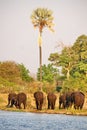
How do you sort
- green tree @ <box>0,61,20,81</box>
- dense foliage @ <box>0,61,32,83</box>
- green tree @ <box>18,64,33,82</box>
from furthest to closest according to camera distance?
1. green tree @ <box>18,64,33,82</box>
2. green tree @ <box>0,61,20,81</box>
3. dense foliage @ <box>0,61,32,83</box>

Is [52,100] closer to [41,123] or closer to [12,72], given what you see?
[41,123]

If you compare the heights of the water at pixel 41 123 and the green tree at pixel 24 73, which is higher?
the green tree at pixel 24 73

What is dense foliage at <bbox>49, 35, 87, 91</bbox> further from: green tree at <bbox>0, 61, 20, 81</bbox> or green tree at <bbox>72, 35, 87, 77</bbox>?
green tree at <bbox>0, 61, 20, 81</bbox>

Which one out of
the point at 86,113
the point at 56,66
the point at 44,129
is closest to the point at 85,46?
the point at 56,66

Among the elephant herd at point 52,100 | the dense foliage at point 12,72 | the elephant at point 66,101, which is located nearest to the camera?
the elephant herd at point 52,100

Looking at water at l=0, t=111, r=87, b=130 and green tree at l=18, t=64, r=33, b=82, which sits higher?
green tree at l=18, t=64, r=33, b=82

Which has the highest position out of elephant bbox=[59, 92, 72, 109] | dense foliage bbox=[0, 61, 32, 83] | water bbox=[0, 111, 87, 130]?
dense foliage bbox=[0, 61, 32, 83]

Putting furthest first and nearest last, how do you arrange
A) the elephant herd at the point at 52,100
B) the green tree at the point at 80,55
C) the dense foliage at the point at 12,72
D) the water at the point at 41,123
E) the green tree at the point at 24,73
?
the green tree at the point at 24,73 < the dense foliage at the point at 12,72 < the green tree at the point at 80,55 < the elephant herd at the point at 52,100 < the water at the point at 41,123

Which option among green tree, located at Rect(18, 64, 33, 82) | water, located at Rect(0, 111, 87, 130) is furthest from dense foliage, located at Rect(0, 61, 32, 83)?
water, located at Rect(0, 111, 87, 130)

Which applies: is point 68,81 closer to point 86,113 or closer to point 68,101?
point 68,101

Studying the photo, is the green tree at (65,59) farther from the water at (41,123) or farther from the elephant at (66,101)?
the water at (41,123)

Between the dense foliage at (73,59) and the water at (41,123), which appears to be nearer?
the water at (41,123)

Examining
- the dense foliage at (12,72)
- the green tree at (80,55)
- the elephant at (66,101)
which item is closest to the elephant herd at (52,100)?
the elephant at (66,101)

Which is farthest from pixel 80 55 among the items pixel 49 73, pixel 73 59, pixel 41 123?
pixel 41 123
